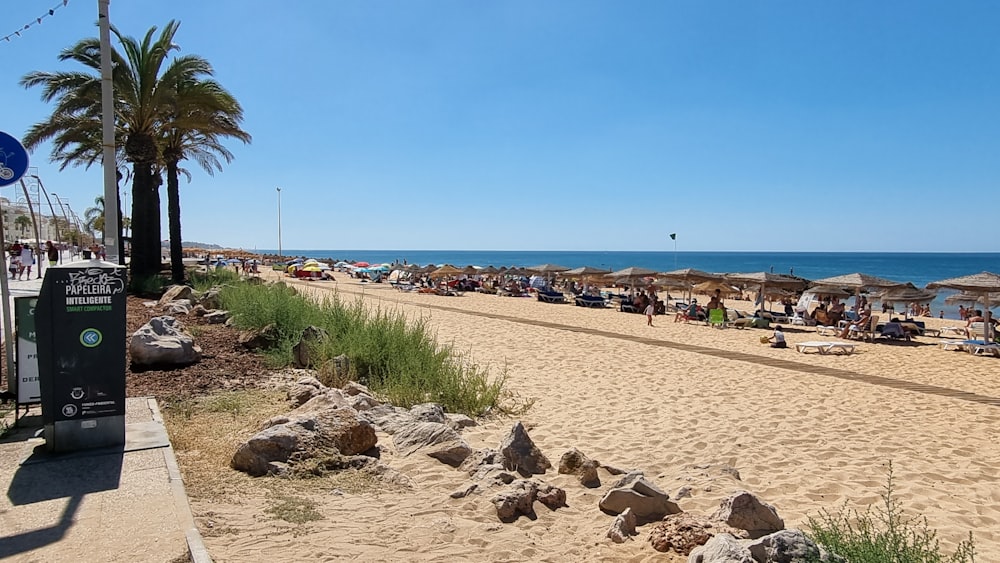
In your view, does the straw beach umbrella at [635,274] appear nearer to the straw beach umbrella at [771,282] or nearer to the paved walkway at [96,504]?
the straw beach umbrella at [771,282]

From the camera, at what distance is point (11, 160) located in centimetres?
470

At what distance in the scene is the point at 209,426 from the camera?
5238 mm

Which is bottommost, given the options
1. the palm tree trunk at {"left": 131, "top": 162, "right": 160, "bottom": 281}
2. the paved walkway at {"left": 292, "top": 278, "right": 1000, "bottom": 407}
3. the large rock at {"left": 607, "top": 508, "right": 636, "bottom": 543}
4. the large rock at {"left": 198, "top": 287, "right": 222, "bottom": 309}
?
the paved walkway at {"left": 292, "top": 278, "right": 1000, "bottom": 407}

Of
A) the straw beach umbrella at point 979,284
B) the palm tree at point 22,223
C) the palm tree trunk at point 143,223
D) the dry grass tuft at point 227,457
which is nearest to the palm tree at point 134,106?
the palm tree trunk at point 143,223

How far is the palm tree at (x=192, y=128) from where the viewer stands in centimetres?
1670

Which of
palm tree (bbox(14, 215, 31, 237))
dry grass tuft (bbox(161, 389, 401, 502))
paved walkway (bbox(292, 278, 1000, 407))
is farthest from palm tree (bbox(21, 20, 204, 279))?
palm tree (bbox(14, 215, 31, 237))

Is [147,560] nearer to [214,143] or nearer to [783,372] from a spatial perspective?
[783,372]

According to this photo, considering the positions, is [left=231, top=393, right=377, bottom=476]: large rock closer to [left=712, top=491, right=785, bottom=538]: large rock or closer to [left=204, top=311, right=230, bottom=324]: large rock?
[left=712, top=491, right=785, bottom=538]: large rock

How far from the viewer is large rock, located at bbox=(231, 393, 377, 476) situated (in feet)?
13.9

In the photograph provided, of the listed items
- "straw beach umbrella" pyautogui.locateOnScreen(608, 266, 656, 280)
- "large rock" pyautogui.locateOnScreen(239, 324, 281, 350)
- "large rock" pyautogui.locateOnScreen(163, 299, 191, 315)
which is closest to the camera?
"large rock" pyautogui.locateOnScreen(239, 324, 281, 350)

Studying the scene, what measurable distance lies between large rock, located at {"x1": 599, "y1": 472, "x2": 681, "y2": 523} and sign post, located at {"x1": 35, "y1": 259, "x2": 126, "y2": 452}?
3407 millimetres

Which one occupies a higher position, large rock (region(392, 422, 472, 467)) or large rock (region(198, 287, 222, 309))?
large rock (region(198, 287, 222, 309))

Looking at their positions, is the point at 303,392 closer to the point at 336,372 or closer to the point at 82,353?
the point at 336,372

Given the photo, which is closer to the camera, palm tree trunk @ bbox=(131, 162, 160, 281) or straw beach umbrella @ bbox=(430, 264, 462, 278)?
palm tree trunk @ bbox=(131, 162, 160, 281)
